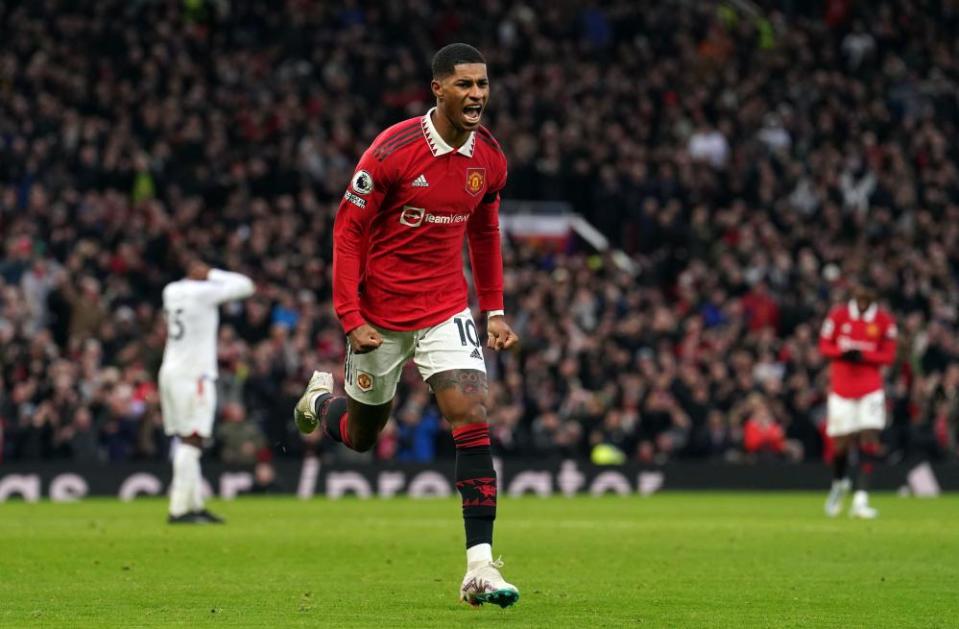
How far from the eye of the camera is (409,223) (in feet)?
33.0

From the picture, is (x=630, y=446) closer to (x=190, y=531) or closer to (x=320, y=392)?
(x=190, y=531)

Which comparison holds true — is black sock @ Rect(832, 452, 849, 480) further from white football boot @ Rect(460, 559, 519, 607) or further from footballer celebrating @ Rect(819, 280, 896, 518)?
white football boot @ Rect(460, 559, 519, 607)

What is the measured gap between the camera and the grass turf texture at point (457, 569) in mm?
9398

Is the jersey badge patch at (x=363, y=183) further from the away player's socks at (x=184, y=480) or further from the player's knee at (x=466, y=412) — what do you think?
the away player's socks at (x=184, y=480)

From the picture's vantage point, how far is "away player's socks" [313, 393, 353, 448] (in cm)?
1117

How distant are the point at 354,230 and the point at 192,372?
331 inches

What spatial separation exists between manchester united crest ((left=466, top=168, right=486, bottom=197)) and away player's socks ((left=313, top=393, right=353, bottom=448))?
181 cm

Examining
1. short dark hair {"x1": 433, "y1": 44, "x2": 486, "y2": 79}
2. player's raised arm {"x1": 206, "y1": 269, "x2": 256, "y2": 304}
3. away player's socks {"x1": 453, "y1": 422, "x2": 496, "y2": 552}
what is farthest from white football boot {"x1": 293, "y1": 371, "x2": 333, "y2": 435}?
player's raised arm {"x1": 206, "y1": 269, "x2": 256, "y2": 304}

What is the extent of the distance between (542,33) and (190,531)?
69.7 feet

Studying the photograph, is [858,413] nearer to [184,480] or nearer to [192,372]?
[192,372]

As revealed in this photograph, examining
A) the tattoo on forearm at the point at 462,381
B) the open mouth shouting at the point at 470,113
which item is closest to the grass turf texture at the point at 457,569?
the tattoo on forearm at the point at 462,381

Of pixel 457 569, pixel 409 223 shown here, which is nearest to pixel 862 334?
pixel 457 569

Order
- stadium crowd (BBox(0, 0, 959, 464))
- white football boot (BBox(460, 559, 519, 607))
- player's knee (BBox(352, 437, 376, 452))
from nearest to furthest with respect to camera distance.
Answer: white football boot (BBox(460, 559, 519, 607))
player's knee (BBox(352, 437, 376, 452))
stadium crowd (BBox(0, 0, 959, 464))

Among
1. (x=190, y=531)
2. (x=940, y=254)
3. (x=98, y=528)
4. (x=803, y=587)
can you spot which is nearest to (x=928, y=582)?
(x=803, y=587)
